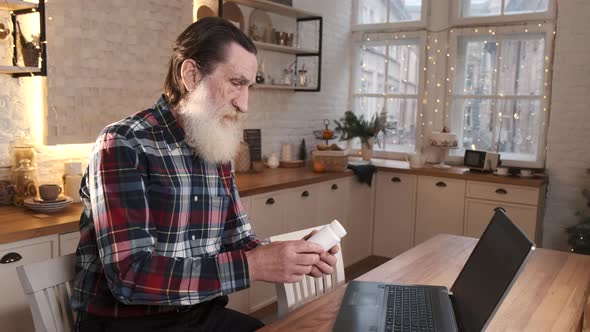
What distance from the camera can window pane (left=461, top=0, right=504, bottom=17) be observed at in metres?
4.72

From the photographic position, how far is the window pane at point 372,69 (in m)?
5.36

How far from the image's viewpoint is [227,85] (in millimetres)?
1588

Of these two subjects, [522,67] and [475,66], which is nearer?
[522,67]

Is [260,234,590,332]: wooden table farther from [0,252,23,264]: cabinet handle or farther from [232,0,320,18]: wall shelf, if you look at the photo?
[232,0,320,18]: wall shelf

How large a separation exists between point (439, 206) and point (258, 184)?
1.67m

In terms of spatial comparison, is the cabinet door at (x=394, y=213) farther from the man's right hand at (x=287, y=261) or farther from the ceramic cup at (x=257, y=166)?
the man's right hand at (x=287, y=261)

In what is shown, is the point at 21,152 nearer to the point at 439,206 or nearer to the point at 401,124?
the point at 439,206

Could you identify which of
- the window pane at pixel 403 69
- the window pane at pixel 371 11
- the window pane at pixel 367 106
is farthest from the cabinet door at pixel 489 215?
the window pane at pixel 371 11

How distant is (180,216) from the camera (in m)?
1.57

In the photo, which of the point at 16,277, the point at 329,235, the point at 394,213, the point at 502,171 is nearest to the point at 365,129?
the point at 394,213

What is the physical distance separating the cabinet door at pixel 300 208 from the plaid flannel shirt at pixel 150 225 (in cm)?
196

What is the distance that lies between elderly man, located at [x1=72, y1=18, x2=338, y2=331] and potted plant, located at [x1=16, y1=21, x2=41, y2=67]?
126cm

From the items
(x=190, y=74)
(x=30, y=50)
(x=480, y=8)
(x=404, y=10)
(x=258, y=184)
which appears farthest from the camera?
(x=404, y=10)

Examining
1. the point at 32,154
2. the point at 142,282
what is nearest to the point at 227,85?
the point at 142,282
